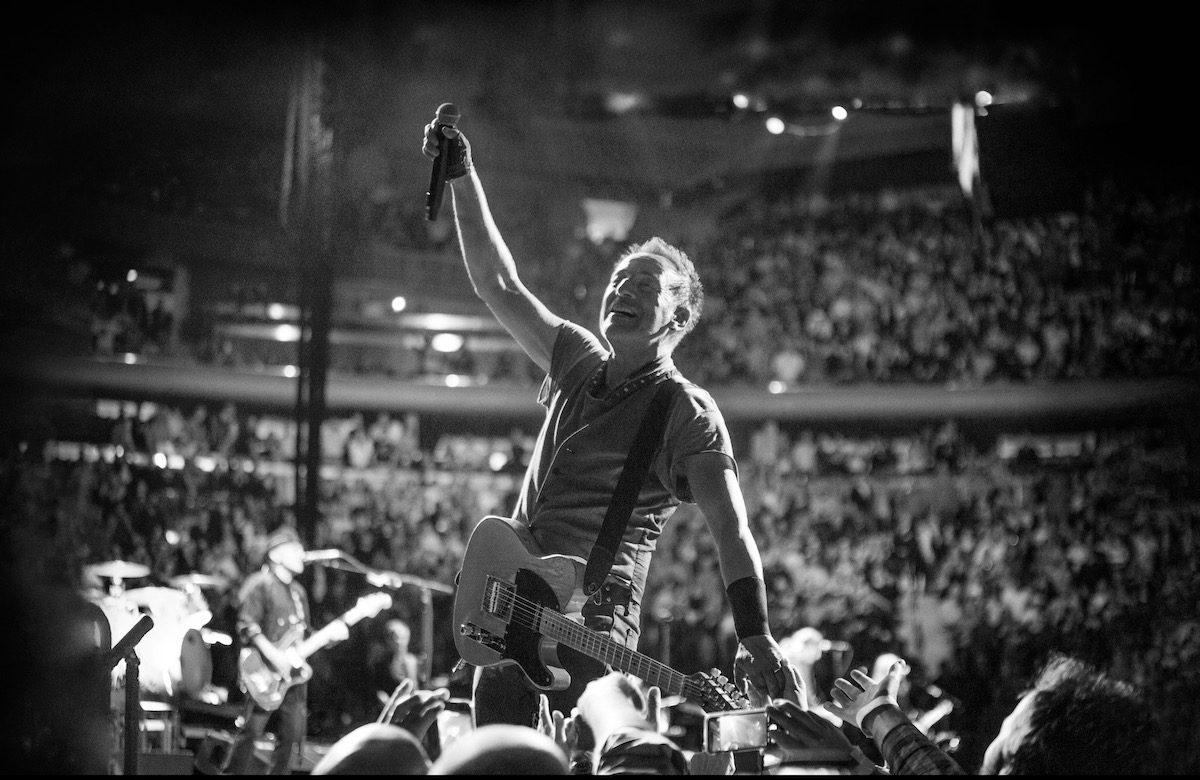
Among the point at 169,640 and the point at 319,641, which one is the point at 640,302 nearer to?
the point at 169,640

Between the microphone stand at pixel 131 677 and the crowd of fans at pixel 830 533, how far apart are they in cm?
466

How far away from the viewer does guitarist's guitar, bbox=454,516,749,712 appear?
2.55 meters

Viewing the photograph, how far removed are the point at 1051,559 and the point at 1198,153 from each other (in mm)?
8303

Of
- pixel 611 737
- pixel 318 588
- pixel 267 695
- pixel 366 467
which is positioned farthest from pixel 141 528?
pixel 611 737

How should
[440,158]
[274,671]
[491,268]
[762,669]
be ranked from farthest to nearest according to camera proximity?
[274,671] < [491,268] < [440,158] < [762,669]

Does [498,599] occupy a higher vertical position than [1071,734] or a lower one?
higher

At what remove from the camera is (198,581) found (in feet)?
29.1

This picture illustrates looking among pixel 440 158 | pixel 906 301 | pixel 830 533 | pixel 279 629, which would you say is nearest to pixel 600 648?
pixel 440 158

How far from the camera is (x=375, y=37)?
8.18 ft

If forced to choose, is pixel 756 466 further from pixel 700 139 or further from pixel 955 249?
pixel 700 139

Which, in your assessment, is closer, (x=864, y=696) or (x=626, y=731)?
(x=626, y=731)

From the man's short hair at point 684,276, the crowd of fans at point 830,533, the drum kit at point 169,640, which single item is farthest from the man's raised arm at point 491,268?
the crowd of fans at point 830,533

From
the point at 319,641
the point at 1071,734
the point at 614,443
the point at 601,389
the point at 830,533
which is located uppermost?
the point at 601,389

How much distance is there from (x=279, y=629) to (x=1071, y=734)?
5.64 metres
